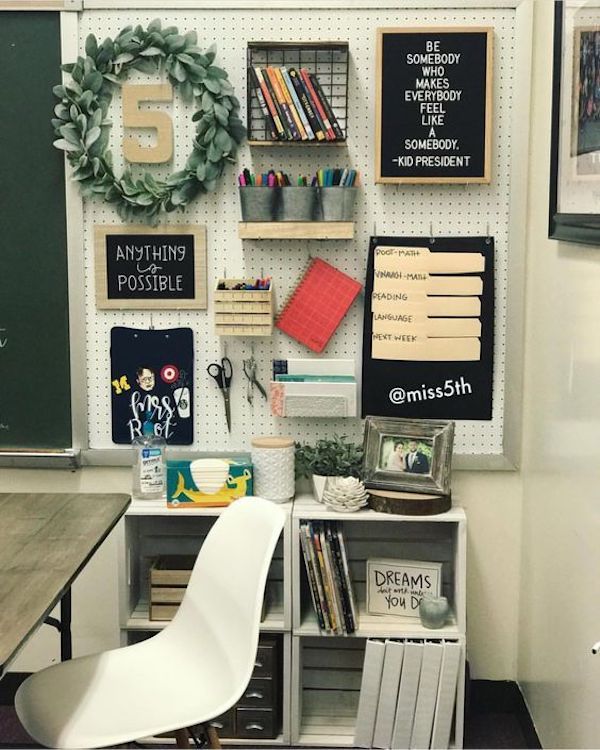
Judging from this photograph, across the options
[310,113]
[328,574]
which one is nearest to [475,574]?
[328,574]

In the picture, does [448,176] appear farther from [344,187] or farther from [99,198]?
[99,198]

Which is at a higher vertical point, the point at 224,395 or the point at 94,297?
the point at 94,297

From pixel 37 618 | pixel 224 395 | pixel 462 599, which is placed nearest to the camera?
pixel 37 618

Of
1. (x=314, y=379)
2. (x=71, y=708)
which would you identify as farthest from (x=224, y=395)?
(x=71, y=708)

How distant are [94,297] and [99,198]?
30 cm

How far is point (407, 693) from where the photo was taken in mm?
2949

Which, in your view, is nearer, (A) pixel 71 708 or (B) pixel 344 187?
(A) pixel 71 708

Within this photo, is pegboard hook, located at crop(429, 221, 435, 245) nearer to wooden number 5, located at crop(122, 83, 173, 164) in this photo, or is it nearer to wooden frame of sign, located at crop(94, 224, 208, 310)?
wooden frame of sign, located at crop(94, 224, 208, 310)

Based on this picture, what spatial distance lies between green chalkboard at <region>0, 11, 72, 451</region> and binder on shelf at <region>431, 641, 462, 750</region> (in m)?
1.30

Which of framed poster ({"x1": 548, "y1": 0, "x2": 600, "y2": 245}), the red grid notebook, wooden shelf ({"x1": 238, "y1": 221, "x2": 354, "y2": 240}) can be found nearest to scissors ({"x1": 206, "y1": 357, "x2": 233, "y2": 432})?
the red grid notebook

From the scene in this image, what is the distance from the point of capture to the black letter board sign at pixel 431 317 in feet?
10.3

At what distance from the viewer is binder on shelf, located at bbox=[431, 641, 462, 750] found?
293 cm

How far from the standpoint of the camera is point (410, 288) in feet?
10.3

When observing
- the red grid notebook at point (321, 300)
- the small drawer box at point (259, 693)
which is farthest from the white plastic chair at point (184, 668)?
the red grid notebook at point (321, 300)
